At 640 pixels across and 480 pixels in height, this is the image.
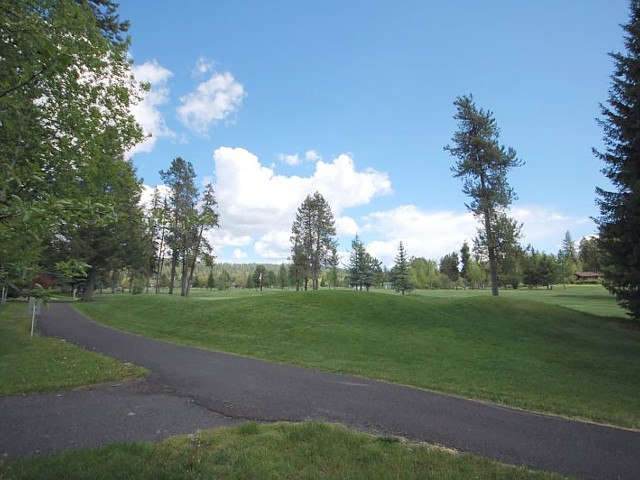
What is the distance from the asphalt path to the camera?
5.57 meters

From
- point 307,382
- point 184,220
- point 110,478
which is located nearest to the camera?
point 184,220

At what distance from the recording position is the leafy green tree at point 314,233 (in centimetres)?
5694

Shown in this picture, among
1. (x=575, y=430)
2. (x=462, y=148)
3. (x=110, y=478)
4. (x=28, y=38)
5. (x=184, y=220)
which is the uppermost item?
(x=462, y=148)

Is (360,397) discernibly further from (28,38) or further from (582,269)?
(582,269)

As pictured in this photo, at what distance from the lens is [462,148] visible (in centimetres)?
2986

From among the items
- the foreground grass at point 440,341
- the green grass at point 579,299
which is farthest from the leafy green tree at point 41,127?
the green grass at point 579,299

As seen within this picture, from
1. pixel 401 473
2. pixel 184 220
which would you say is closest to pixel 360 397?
pixel 401 473

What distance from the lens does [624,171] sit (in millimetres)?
17828

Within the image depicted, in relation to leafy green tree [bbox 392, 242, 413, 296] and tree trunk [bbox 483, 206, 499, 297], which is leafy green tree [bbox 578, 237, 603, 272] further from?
leafy green tree [bbox 392, 242, 413, 296]

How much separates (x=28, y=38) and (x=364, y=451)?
6.05 metres

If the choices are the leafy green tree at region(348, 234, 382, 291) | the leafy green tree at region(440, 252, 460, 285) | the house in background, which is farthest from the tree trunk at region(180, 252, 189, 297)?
the house in background

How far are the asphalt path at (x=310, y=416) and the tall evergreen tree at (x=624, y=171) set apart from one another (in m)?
14.7

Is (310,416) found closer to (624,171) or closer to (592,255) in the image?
(624,171)

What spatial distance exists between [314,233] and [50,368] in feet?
157
